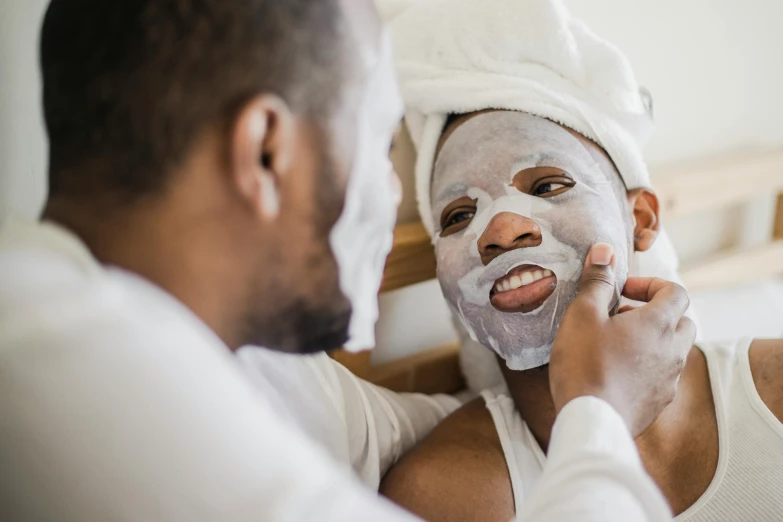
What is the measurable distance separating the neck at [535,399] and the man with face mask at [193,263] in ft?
0.98

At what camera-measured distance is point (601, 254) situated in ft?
2.44

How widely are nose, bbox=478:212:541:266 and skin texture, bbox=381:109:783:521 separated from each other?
0.57 ft

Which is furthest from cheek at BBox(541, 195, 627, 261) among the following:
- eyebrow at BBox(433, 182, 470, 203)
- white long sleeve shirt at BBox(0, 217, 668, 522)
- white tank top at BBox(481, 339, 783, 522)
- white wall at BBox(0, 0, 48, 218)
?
white wall at BBox(0, 0, 48, 218)

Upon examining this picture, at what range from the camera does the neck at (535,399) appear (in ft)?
2.74

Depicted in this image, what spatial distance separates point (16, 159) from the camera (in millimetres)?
520

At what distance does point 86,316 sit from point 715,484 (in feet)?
2.38

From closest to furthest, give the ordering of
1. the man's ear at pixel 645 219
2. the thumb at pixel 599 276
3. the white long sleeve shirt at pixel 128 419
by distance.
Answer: the white long sleeve shirt at pixel 128 419
the thumb at pixel 599 276
the man's ear at pixel 645 219

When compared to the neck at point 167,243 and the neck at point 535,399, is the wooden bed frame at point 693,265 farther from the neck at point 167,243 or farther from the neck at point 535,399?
the neck at point 167,243

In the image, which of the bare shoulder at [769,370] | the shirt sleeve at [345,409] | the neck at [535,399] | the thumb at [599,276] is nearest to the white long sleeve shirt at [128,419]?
the shirt sleeve at [345,409]

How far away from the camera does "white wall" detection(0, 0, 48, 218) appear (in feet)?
1.62

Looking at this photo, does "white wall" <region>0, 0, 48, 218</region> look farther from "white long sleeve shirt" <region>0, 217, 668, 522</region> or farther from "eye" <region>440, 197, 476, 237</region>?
"eye" <region>440, 197, 476, 237</region>

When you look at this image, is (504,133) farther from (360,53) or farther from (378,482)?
(378,482)

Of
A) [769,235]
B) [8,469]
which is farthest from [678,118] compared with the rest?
[8,469]

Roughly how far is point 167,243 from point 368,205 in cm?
17
